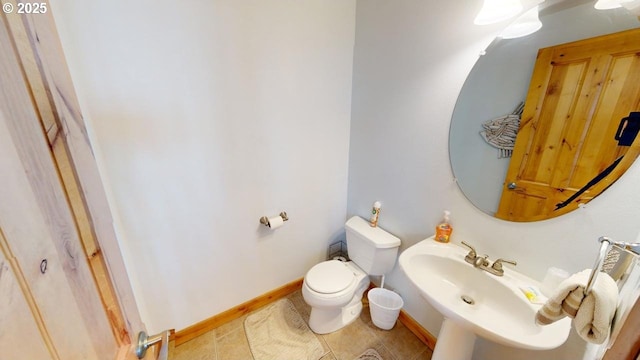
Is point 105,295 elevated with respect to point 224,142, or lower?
lower

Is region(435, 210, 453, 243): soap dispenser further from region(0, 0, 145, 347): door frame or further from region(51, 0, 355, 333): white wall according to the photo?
region(0, 0, 145, 347): door frame

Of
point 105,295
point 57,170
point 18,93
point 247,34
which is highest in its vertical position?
point 247,34

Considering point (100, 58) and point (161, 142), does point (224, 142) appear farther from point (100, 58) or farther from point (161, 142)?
point (100, 58)

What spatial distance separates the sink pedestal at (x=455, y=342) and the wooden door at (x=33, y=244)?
1.27 m

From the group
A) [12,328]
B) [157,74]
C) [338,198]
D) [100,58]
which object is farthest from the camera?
[338,198]

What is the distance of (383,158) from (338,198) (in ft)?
1.80

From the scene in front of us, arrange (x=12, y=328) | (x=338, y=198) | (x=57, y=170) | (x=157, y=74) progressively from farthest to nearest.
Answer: (x=338, y=198)
(x=157, y=74)
(x=57, y=170)
(x=12, y=328)

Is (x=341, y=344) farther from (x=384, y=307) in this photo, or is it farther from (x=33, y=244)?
(x=33, y=244)

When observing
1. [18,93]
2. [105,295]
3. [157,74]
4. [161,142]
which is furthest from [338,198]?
[18,93]

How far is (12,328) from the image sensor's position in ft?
0.76

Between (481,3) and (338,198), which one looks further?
(338,198)

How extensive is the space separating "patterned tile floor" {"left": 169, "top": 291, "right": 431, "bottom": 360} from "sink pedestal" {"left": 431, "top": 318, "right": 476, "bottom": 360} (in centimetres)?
38

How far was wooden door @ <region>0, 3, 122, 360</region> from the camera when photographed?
242 mm

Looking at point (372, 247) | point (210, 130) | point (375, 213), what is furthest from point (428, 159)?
point (210, 130)
